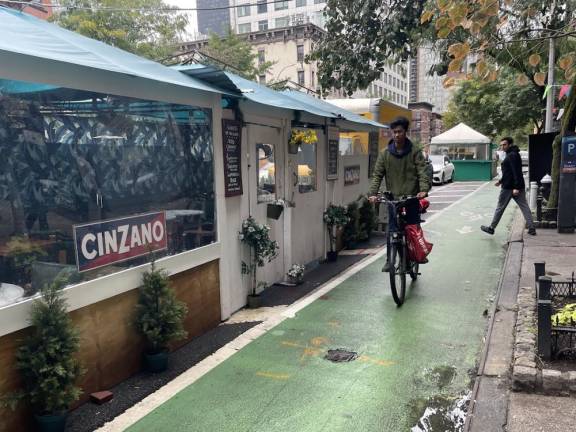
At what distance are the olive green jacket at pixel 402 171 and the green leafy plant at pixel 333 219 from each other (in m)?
2.20

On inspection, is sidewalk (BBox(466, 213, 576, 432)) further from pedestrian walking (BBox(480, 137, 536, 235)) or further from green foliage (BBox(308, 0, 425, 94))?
green foliage (BBox(308, 0, 425, 94))

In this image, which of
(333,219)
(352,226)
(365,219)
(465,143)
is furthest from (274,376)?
(465,143)

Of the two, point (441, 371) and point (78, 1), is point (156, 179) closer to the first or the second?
point (441, 371)

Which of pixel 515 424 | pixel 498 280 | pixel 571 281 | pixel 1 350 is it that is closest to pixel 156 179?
pixel 1 350

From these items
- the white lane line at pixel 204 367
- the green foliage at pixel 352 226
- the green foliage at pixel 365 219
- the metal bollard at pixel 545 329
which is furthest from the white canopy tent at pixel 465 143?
the metal bollard at pixel 545 329

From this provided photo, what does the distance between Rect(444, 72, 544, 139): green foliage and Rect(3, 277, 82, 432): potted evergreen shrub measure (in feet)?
66.8

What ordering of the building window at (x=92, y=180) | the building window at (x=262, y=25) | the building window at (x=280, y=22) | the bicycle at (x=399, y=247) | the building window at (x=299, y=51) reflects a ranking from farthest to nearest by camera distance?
the building window at (x=262, y=25) → the building window at (x=280, y=22) → the building window at (x=299, y=51) → the bicycle at (x=399, y=247) → the building window at (x=92, y=180)

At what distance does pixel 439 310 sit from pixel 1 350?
4178mm

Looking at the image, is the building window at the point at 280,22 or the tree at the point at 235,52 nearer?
the tree at the point at 235,52

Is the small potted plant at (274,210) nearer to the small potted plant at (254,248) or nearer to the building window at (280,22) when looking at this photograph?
the small potted plant at (254,248)

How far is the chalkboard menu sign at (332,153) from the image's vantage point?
7.97m

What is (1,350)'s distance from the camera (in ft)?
9.53

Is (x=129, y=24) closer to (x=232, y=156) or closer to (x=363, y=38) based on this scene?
(x=363, y=38)

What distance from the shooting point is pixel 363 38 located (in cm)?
853
